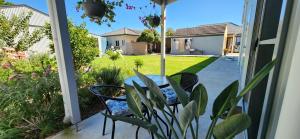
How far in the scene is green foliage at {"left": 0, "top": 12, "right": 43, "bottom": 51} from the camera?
3826 mm

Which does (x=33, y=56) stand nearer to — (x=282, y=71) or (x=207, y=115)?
(x=207, y=115)

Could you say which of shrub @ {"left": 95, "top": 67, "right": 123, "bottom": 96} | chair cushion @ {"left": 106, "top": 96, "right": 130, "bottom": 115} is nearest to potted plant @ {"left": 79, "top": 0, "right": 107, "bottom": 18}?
chair cushion @ {"left": 106, "top": 96, "right": 130, "bottom": 115}

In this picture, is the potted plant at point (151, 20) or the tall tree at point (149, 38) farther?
the tall tree at point (149, 38)

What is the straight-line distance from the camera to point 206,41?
16.5 m

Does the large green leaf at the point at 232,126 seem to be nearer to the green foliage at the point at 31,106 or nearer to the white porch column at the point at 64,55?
the white porch column at the point at 64,55

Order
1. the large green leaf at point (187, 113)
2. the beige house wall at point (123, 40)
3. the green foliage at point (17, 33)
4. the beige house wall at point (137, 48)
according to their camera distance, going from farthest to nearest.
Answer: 1. the beige house wall at point (123, 40)
2. the beige house wall at point (137, 48)
3. the green foliage at point (17, 33)
4. the large green leaf at point (187, 113)

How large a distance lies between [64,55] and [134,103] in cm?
156

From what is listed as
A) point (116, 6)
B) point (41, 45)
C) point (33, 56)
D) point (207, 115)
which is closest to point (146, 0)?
point (116, 6)

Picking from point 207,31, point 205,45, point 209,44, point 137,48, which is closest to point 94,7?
point 137,48

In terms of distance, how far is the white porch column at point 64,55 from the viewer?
2025mm

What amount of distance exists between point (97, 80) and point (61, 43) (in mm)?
1630

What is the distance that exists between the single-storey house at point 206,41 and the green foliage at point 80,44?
45.7 ft

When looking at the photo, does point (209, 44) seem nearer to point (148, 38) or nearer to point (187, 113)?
point (148, 38)

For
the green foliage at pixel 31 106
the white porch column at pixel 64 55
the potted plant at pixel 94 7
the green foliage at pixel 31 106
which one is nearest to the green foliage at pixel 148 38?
the potted plant at pixel 94 7
